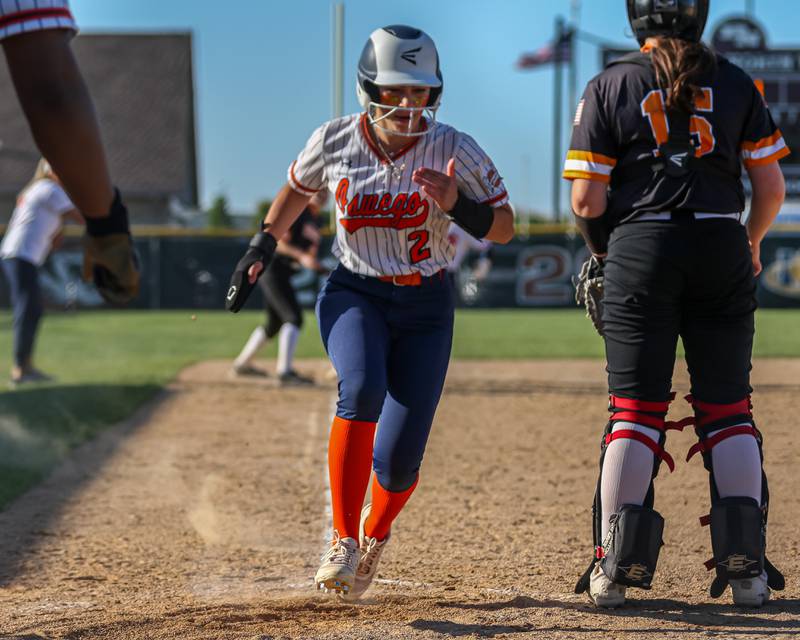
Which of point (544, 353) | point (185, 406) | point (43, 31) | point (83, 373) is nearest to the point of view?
point (43, 31)

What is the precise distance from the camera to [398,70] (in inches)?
165

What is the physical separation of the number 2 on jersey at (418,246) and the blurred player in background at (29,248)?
705 cm

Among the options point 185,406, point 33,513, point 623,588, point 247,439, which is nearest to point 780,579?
point 623,588

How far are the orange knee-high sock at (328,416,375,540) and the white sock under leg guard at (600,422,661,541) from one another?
0.82m

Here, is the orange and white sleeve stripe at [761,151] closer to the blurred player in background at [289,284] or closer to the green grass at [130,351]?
the green grass at [130,351]

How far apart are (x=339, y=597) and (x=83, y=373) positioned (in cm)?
864

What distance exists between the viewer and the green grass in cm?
811

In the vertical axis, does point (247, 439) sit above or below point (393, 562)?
below

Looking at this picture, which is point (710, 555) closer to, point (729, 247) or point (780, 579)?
point (780, 579)

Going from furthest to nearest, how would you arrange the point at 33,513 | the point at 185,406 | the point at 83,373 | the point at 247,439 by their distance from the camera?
1. the point at 83,373
2. the point at 185,406
3. the point at 247,439
4. the point at 33,513

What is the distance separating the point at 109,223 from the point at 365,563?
1.99m

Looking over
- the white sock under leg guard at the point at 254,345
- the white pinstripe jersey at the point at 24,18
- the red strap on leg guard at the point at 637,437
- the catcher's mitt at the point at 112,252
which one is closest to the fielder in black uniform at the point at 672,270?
the red strap on leg guard at the point at 637,437

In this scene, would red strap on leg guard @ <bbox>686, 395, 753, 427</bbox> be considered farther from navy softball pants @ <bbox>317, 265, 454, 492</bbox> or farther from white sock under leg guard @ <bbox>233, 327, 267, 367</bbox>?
white sock under leg guard @ <bbox>233, 327, 267, 367</bbox>

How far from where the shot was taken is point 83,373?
12258 mm
